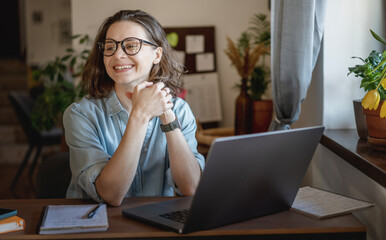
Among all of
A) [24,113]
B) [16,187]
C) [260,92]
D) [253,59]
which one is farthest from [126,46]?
[16,187]

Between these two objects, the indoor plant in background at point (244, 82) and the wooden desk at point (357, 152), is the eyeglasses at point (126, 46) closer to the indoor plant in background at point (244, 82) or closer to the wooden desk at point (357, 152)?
the wooden desk at point (357, 152)

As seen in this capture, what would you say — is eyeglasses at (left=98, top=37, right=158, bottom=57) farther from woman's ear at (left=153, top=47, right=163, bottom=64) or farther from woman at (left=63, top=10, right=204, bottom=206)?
woman's ear at (left=153, top=47, right=163, bottom=64)

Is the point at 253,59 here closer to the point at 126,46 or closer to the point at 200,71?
the point at 200,71

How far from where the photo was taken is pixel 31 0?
8.52 meters

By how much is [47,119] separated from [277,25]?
83.1 inches

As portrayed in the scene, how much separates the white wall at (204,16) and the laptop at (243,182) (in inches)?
98.2

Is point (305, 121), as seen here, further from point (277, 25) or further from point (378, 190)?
point (378, 190)

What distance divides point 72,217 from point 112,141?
1.75 feet

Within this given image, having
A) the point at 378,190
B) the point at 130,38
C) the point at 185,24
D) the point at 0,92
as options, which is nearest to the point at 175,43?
the point at 185,24

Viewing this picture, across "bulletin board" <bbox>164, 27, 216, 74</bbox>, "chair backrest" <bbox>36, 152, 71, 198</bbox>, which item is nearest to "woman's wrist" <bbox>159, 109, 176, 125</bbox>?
"chair backrest" <bbox>36, 152, 71, 198</bbox>

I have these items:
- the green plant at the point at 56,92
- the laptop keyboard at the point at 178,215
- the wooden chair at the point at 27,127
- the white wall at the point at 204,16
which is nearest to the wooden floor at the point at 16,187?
the wooden chair at the point at 27,127

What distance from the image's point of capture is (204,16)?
12.2 ft

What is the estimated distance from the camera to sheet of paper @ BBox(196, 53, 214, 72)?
3725 mm

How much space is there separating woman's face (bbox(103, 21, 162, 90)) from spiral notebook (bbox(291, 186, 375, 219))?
0.66 metres
